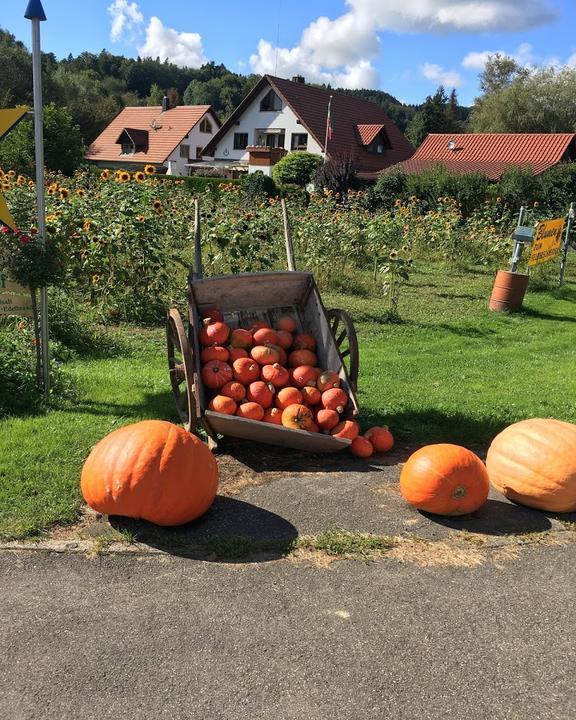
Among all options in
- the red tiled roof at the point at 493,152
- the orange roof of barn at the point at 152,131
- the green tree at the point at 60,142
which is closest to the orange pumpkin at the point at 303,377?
the green tree at the point at 60,142

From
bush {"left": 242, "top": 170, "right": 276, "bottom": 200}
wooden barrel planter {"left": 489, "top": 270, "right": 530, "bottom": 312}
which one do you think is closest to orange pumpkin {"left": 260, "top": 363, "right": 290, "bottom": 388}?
wooden barrel planter {"left": 489, "top": 270, "right": 530, "bottom": 312}

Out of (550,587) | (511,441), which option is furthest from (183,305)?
(550,587)

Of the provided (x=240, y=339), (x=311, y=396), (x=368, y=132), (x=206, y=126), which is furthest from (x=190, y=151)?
(x=311, y=396)

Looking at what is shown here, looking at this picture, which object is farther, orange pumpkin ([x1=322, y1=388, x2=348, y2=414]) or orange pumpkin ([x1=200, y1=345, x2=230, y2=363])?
orange pumpkin ([x1=200, y1=345, x2=230, y2=363])

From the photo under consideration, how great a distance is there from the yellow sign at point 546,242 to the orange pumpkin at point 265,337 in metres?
8.11

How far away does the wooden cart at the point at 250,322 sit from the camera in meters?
4.23

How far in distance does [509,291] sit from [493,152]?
1044 inches

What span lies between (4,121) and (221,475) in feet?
10.0

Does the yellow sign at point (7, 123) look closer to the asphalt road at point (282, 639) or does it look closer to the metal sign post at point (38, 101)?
the metal sign post at point (38, 101)

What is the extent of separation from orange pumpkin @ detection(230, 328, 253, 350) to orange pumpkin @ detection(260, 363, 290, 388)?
33cm

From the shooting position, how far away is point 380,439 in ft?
15.5

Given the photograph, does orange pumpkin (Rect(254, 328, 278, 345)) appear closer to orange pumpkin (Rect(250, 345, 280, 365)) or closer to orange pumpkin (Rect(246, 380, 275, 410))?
orange pumpkin (Rect(250, 345, 280, 365))

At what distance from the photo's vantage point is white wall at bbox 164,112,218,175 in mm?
48781

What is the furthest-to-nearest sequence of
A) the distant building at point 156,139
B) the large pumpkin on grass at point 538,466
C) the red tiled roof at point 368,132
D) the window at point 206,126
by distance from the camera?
the window at point 206,126 → the distant building at point 156,139 → the red tiled roof at point 368,132 → the large pumpkin on grass at point 538,466
